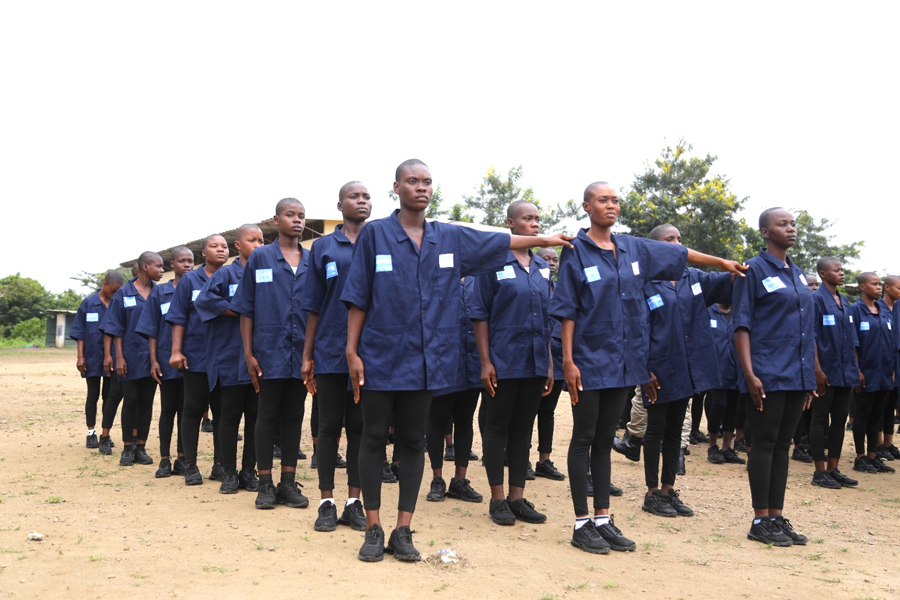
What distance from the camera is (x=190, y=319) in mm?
7496

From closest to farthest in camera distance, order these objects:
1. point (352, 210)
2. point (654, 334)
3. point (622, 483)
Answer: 1. point (352, 210)
2. point (654, 334)
3. point (622, 483)

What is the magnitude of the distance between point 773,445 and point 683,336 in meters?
1.27

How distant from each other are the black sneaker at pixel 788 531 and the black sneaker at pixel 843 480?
2.96 metres

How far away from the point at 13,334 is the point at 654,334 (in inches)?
2312

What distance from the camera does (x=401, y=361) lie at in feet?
15.2

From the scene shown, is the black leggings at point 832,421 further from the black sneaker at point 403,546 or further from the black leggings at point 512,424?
the black sneaker at point 403,546

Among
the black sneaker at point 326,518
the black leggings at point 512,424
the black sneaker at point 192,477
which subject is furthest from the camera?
the black sneaker at point 192,477

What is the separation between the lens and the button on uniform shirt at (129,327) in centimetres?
884

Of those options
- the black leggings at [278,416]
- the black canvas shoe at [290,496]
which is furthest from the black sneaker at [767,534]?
the black leggings at [278,416]

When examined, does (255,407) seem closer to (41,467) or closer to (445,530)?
(445,530)

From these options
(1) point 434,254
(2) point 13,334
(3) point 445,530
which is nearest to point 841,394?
(3) point 445,530

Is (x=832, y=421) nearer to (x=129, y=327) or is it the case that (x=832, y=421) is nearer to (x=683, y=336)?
(x=683, y=336)

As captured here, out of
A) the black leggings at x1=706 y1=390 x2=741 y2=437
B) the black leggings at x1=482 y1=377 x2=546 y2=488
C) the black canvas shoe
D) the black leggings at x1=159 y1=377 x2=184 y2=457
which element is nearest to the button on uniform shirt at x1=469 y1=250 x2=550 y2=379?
the black leggings at x1=482 y1=377 x2=546 y2=488

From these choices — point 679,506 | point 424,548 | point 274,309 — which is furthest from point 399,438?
point 679,506
